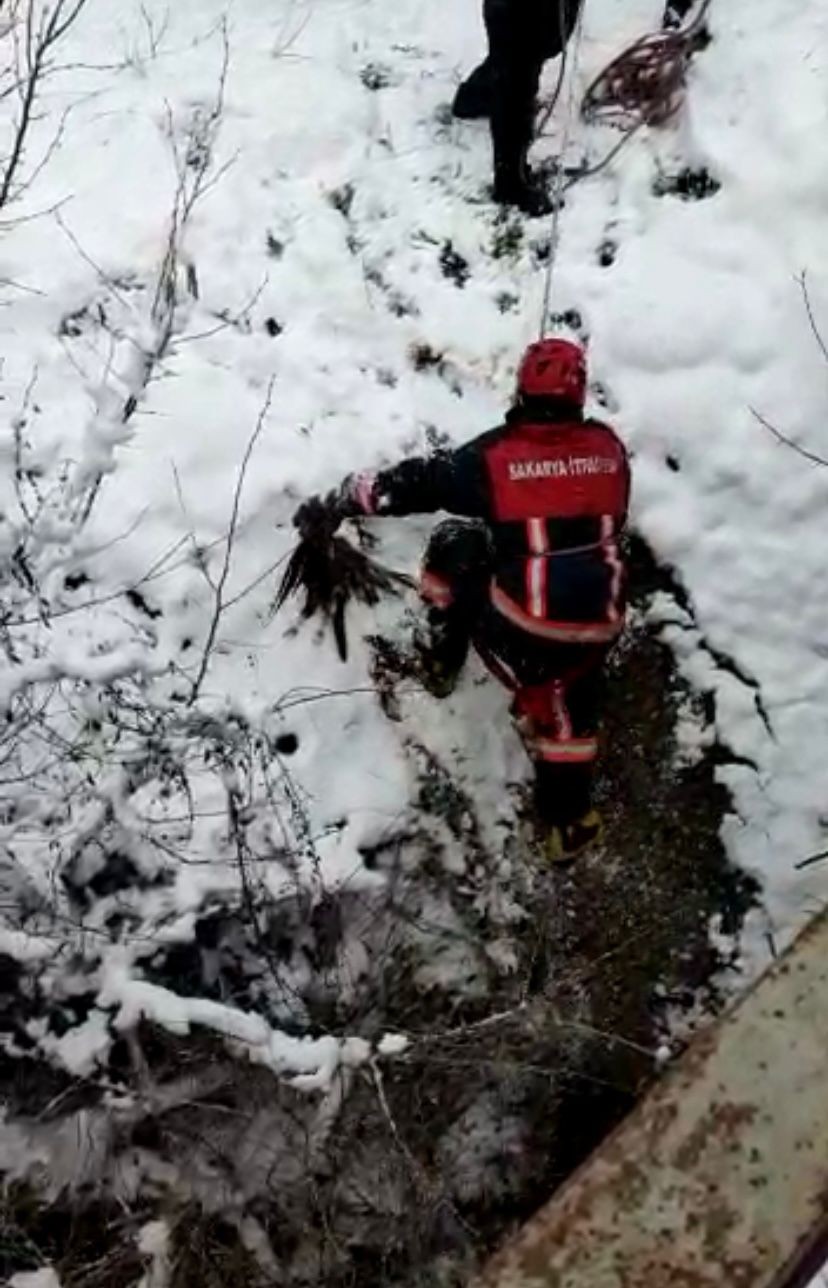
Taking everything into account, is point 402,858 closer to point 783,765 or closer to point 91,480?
point 783,765

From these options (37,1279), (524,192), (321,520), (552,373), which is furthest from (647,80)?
(37,1279)

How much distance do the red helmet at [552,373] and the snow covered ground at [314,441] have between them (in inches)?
34.5

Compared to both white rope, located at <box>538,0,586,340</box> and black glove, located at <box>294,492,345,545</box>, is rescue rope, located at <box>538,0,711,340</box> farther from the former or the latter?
black glove, located at <box>294,492,345,545</box>

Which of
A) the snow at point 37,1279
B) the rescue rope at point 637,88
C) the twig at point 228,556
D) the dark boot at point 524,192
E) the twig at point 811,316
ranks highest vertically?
the rescue rope at point 637,88

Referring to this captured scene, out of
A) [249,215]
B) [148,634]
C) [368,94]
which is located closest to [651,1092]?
[148,634]

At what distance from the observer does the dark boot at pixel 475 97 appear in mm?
5102

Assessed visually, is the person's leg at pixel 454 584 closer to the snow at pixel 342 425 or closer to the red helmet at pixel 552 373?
the snow at pixel 342 425

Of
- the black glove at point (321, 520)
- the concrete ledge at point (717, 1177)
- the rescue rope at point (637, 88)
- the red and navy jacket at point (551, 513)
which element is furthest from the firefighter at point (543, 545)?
the concrete ledge at point (717, 1177)

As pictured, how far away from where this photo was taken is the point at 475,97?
5180mm

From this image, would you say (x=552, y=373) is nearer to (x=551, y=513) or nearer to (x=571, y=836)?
(x=551, y=513)

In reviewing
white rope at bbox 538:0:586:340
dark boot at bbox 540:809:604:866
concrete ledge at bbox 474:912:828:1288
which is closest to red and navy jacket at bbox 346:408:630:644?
dark boot at bbox 540:809:604:866

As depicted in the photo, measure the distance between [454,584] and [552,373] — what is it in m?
0.73

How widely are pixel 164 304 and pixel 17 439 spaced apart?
2.11 feet

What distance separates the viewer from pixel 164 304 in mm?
5020
